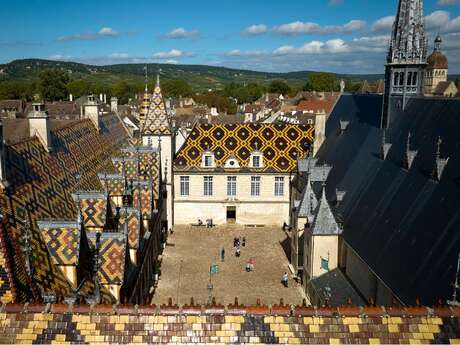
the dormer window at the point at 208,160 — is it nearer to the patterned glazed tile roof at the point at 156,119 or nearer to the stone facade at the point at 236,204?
the stone facade at the point at 236,204

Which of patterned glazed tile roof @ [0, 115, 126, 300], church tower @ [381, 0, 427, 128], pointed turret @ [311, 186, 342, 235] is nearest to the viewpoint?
patterned glazed tile roof @ [0, 115, 126, 300]

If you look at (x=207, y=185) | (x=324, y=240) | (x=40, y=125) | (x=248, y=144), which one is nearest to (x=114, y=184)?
(x=40, y=125)

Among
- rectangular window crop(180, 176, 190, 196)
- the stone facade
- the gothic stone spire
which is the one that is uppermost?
the gothic stone spire

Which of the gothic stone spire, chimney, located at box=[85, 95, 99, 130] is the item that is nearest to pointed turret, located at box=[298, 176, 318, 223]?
the gothic stone spire

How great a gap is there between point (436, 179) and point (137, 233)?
13292 millimetres

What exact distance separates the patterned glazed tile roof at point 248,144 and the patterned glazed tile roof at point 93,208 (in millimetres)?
20547

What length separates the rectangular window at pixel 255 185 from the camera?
4066cm

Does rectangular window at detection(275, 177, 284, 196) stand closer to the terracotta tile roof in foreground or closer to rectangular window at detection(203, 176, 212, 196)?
rectangular window at detection(203, 176, 212, 196)

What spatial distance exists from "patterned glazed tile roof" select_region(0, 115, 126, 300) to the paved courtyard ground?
26.4 feet

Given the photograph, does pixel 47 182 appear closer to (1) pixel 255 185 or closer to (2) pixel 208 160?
(2) pixel 208 160

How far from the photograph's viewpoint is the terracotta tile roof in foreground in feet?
31.6

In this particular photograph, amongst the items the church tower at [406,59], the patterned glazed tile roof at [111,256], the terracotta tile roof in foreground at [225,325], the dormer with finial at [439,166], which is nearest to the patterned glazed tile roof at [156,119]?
the church tower at [406,59]

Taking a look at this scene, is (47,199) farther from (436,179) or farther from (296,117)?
(296,117)

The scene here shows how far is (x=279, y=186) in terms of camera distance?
40.8m
